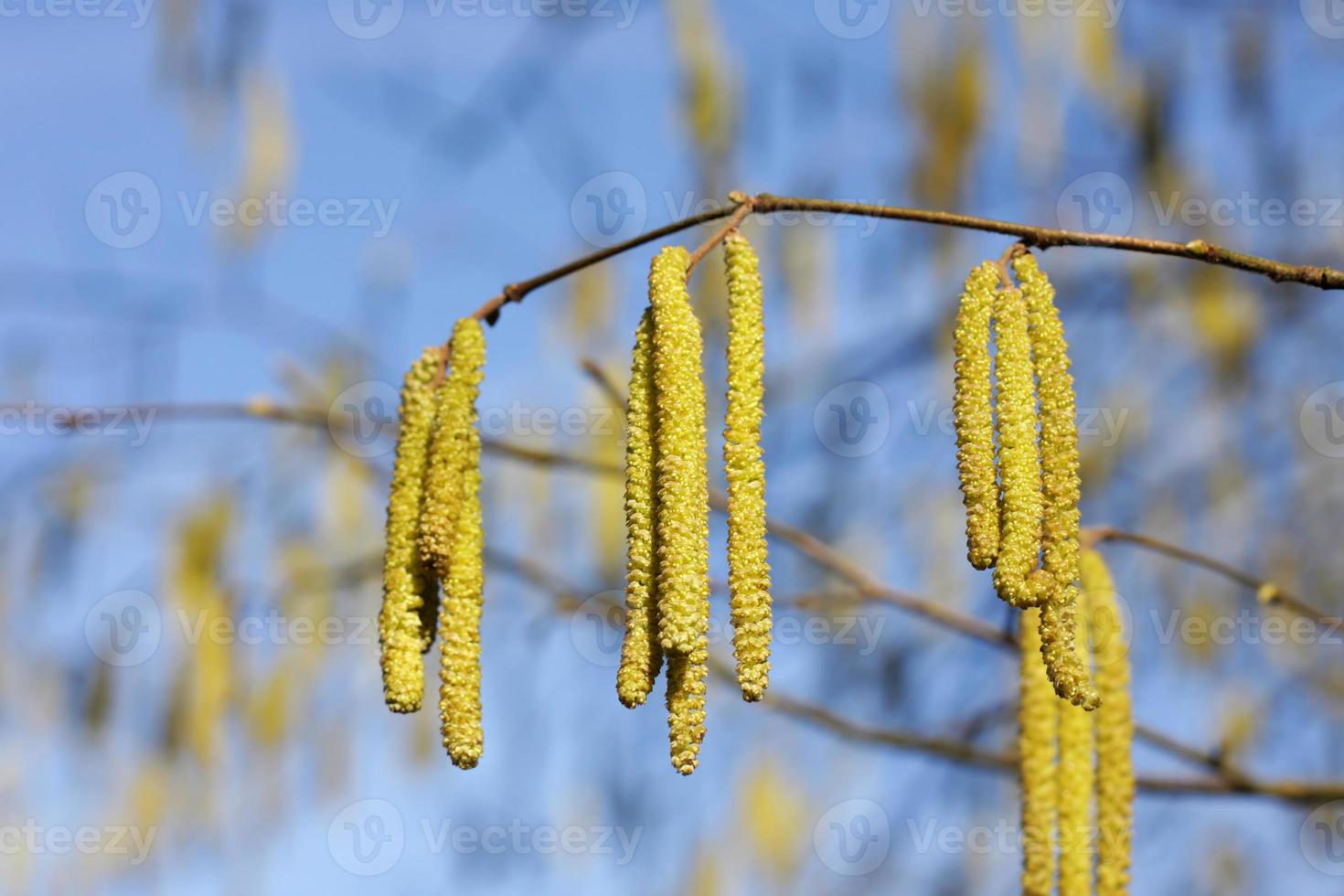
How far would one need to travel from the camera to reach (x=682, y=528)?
113 cm

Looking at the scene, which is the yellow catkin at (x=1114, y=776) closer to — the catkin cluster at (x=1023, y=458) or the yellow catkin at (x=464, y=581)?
the catkin cluster at (x=1023, y=458)

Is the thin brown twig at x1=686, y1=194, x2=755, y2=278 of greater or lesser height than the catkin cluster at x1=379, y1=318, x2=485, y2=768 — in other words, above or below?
above

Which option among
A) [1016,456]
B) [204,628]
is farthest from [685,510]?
[204,628]

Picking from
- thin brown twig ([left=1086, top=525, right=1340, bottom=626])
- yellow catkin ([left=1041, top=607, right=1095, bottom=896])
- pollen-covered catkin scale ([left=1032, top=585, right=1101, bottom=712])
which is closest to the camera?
pollen-covered catkin scale ([left=1032, top=585, right=1101, bottom=712])

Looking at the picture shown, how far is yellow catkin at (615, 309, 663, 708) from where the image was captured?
1.14m

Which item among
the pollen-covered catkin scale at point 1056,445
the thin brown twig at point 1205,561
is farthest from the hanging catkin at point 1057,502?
the thin brown twig at point 1205,561

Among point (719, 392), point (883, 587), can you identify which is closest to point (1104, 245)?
point (883, 587)

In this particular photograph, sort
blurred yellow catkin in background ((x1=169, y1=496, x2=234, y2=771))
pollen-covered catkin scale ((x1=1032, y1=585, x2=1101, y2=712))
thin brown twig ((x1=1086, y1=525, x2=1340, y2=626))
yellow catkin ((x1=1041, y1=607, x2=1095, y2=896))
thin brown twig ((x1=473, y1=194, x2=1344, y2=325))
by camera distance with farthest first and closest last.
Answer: blurred yellow catkin in background ((x1=169, y1=496, x2=234, y2=771)) < thin brown twig ((x1=1086, y1=525, x2=1340, y2=626)) < yellow catkin ((x1=1041, y1=607, x2=1095, y2=896)) < thin brown twig ((x1=473, y1=194, x2=1344, y2=325)) < pollen-covered catkin scale ((x1=1032, y1=585, x2=1101, y2=712))

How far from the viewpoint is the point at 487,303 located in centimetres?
Result: 148

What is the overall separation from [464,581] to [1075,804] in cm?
68
